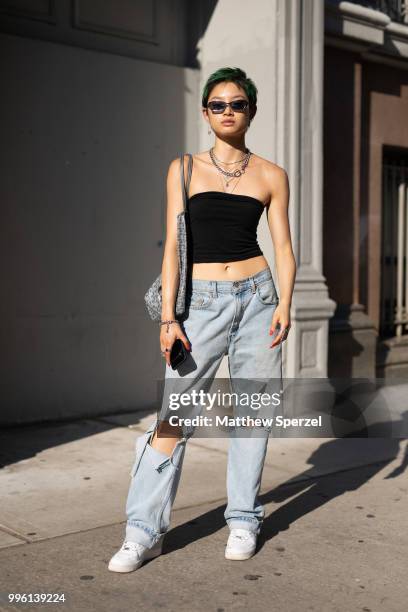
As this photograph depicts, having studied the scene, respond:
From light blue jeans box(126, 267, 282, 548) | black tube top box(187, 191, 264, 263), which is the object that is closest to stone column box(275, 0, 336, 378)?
light blue jeans box(126, 267, 282, 548)

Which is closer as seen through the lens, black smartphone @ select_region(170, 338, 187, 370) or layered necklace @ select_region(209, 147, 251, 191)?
black smartphone @ select_region(170, 338, 187, 370)

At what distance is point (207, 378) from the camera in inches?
147

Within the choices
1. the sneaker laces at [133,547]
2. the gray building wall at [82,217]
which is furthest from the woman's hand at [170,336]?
the gray building wall at [82,217]

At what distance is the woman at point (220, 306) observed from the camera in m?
3.63

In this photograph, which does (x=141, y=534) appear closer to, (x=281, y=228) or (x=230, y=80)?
(x=281, y=228)

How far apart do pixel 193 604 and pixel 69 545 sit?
843 millimetres

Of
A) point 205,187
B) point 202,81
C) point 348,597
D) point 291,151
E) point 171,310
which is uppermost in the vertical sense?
point 202,81

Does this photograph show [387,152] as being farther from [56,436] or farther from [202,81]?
[56,436]

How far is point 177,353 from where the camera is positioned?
3.61 m

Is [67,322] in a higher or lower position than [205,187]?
lower

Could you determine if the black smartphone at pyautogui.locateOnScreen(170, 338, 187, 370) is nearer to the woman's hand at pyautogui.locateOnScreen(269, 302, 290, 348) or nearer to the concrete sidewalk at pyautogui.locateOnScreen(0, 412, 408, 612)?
the woman's hand at pyautogui.locateOnScreen(269, 302, 290, 348)

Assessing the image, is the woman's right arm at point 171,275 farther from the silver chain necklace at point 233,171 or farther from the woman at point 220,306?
the silver chain necklace at point 233,171

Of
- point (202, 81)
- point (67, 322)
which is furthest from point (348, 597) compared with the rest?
point (202, 81)

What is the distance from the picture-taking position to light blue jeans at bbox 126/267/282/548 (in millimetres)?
3633
